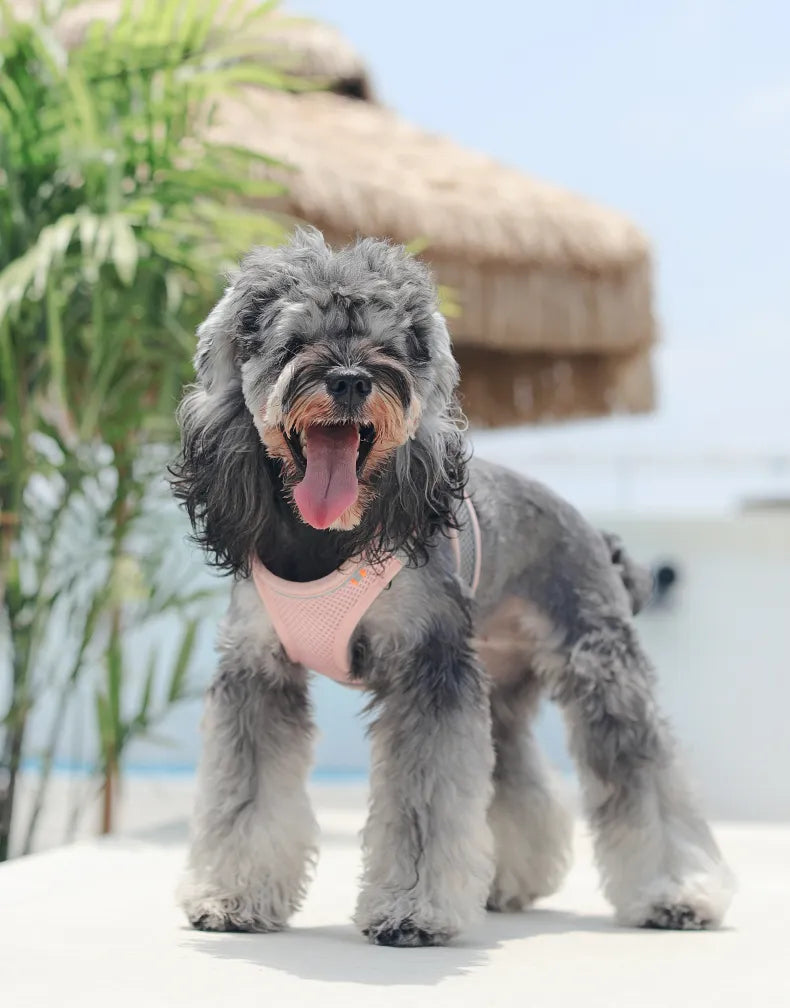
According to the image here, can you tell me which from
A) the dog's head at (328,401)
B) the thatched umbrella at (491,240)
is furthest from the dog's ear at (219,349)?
the thatched umbrella at (491,240)

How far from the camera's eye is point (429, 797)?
3.26 metres

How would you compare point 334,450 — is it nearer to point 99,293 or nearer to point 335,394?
point 335,394

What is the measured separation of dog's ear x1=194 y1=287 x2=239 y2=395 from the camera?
3256mm

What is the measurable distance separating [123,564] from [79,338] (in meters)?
0.83

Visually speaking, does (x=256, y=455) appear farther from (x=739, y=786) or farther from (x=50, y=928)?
(x=739, y=786)

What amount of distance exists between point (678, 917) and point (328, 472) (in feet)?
4.81

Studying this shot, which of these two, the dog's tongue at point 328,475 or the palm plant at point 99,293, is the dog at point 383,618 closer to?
the dog's tongue at point 328,475

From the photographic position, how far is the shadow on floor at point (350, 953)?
9.96ft

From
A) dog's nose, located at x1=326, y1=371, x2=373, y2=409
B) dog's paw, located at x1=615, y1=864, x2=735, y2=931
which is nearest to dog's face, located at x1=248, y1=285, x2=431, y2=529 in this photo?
dog's nose, located at x1=326, y1=371, x2=373, y2=409

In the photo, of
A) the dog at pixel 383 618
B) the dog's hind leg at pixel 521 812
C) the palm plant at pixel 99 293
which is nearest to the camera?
the dog at pixel 383 618

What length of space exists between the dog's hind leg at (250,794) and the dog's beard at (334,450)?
A: 0.49m

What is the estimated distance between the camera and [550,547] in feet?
12.6

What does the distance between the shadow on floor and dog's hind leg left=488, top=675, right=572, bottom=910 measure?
0.33m

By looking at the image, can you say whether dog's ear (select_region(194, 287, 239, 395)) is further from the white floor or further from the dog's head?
the white floor
